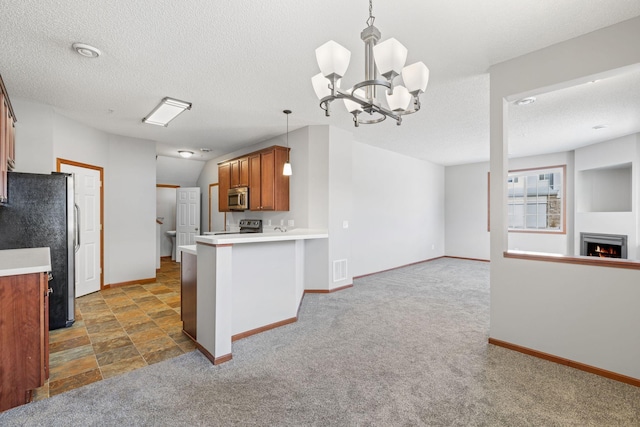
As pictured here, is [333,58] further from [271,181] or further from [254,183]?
[254,183]

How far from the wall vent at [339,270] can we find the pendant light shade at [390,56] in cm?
352

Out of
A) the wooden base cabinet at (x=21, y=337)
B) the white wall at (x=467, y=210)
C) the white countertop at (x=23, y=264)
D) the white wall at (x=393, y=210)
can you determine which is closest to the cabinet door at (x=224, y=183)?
the white wall at (x=393, y=210)

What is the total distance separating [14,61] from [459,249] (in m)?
9.00

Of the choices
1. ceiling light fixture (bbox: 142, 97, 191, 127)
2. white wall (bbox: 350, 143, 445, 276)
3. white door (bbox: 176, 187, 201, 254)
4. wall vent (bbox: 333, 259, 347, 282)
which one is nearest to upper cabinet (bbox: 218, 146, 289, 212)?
wall vent (bbox: 333, 259, 347, 282)

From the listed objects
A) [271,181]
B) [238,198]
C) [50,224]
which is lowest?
[50,224]

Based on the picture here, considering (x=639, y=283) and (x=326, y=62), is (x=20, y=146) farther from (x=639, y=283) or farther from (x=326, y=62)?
(x=639, y=283)

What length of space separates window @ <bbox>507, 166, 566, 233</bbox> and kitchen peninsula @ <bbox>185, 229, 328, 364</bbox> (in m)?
6.23

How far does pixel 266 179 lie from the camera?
5.02 m

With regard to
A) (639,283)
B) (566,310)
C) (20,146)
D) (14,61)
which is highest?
(14,61)

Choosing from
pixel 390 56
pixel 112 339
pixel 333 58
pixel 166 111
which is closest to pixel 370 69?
pixel 390 56

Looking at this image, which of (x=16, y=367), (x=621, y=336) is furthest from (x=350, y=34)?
(x=16, y=367)

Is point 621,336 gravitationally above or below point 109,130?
below

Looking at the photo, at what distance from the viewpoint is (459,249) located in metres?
8.18

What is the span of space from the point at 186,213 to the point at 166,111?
422cm
